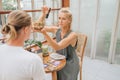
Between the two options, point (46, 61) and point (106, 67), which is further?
point (106, 67)

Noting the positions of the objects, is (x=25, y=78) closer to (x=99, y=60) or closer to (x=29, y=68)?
(x=29, y=68)

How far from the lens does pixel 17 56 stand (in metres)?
0.90

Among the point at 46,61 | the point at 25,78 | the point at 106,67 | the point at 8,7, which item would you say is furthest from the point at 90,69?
the point at 25,78

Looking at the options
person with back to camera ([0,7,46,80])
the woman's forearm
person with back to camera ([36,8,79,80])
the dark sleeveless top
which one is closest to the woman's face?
person with back to camera ([36,8,79,80])

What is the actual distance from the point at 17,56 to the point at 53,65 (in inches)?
30.5

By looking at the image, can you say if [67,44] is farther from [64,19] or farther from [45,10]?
[45,10]

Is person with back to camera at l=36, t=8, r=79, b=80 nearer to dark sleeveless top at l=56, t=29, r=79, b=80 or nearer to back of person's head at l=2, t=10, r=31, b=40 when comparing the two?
dark sleeveless top at l=56, t=29, r=79, b=80

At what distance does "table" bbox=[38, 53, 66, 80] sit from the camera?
5.10 ft

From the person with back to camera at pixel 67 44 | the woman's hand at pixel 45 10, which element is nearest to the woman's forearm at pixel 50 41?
the person with back to camera at pixel 67 44

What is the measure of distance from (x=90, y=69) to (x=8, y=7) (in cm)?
197

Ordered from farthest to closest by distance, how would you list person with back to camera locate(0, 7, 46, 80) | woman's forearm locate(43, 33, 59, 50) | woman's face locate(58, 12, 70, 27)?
1. woman's face locate(58, 12, 70, 27)
2. woman's forearm locate(43, 33, 59, 50)
3. person with back to camera locate(0, 7, 46, 80)

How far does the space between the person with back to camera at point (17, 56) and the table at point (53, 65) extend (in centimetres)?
57

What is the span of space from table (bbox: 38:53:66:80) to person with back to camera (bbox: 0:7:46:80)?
57 centimetres

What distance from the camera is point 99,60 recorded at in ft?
10.9
